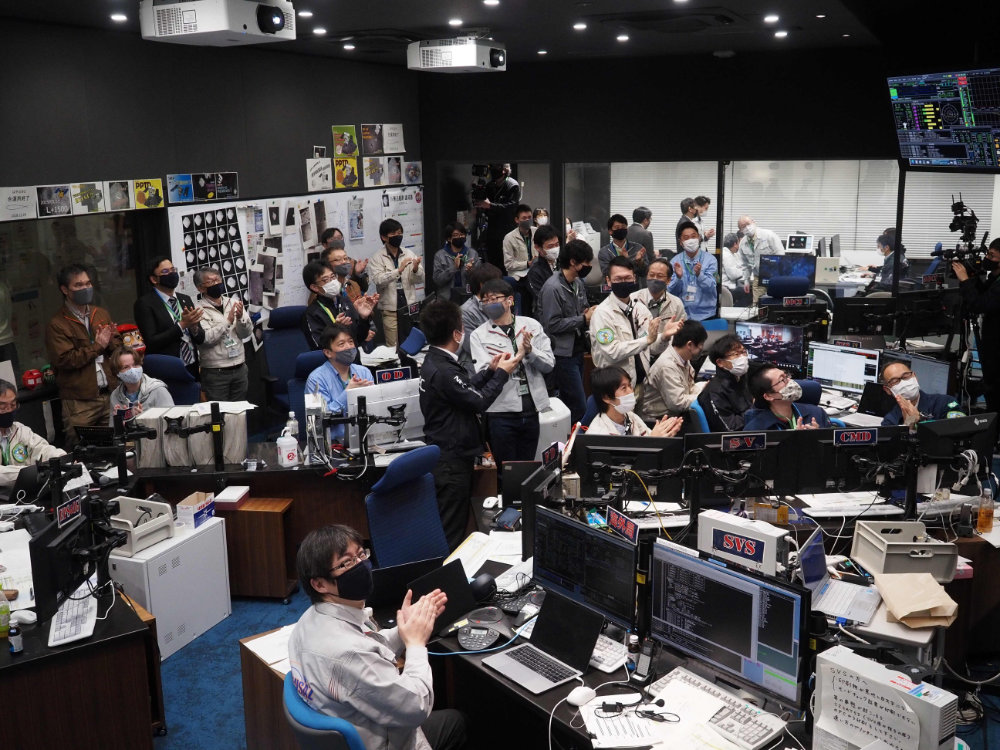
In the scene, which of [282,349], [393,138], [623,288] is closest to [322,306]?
[282,349]

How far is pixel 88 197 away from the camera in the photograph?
7.23 m

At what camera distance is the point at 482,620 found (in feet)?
13.3

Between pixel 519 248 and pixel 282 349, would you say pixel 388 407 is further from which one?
pixel 519 248

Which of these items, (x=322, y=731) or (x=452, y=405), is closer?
(x=322, y=731)

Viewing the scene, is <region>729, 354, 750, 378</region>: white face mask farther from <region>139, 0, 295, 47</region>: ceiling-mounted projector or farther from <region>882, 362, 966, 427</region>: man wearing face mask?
<region>139, 0, 295, 47</region>: ceiling-mounted projector

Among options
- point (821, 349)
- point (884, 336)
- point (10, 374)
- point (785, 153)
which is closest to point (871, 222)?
point (785, 153)

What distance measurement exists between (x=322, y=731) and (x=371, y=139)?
8631 mm

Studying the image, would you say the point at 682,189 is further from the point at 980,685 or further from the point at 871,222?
the point at 980,685

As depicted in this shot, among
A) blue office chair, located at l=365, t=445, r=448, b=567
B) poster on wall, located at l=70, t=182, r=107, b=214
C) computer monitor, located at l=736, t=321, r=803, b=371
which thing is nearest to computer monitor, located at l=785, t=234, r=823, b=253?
computer monitor, located at l=736, t=321, r=803, b=371

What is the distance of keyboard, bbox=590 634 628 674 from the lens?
367 centimetres

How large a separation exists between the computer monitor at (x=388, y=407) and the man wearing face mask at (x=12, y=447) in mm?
1693

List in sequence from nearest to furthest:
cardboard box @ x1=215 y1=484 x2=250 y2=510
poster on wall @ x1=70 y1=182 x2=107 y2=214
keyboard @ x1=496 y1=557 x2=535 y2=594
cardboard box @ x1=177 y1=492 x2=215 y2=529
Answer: keyboard @ x1=496 y1=557 x2=535 y2=594
cardboard box @ x1=177 y1=492 x2=215 y2=529
cardboard box @ x1=215 y1=484 x2=250 y2=510
poster on wall @ x1=70 y1=182 x2=107 y2=214

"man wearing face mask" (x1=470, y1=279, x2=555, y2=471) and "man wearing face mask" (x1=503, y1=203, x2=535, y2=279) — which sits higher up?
"man wearing face mask" (x1=503, y1=203, x2=535, y2=279)

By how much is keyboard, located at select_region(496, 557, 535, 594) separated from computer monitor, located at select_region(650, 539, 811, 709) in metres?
0.79
